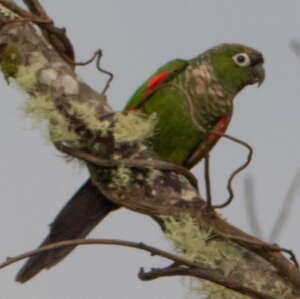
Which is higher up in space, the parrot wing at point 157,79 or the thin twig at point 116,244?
the thin twig at point 116,244

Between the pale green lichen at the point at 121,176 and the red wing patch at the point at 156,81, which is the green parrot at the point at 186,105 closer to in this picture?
the red wing patch at the point at 156,81

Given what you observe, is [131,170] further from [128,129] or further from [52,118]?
[52,118]

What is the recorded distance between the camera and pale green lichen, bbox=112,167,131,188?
2.18m

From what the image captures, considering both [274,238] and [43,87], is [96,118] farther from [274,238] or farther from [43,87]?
[274,238]

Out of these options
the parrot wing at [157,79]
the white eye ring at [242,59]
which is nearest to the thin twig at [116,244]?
the parrot wing at [157,79]

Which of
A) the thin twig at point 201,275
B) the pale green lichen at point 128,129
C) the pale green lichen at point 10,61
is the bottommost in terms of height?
the thin twig at point 201,275

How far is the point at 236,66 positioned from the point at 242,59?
0.21ft

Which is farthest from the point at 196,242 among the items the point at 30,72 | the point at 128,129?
the point at 30,72

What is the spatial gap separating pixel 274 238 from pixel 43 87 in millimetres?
903

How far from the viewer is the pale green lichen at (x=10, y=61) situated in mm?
2322

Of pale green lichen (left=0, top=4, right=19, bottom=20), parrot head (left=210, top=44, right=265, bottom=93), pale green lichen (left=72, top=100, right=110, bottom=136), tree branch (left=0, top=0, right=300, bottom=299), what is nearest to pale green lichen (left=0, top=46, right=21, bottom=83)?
tree branch (left=0, top=0, right=300, bottom=299)

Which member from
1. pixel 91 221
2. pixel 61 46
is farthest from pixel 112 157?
pixel 91 221

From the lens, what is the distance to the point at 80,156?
→ 2.21 metres

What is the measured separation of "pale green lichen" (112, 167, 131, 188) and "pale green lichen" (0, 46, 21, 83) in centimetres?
50
